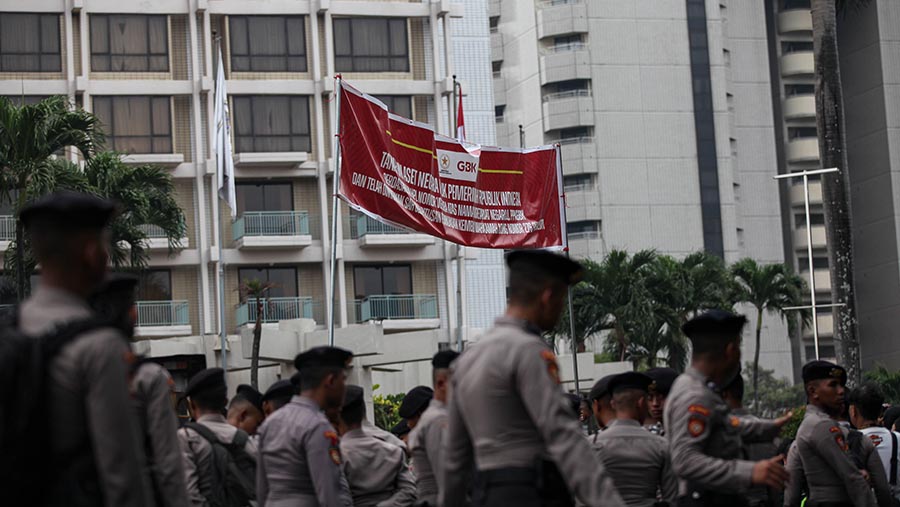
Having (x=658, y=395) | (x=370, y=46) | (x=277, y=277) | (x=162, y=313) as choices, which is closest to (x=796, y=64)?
(x=370, y=46)

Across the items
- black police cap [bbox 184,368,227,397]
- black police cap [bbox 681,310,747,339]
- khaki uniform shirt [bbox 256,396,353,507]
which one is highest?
black police cap [bbox 681,310,747,339]

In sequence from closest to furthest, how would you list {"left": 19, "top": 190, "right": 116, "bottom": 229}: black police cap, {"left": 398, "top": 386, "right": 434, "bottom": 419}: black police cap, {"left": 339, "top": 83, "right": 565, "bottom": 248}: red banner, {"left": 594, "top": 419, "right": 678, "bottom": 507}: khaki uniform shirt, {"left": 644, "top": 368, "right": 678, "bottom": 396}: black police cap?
{"left": 19, "top": 190, "right": 116, "bottom": 229}: black police cap, {"left": 594, "top": 419, "right": 678, "bottom": 507}: khaki uniform shirt, {"left": 644, "top": 368, "right": 678, "bottom": 396}: black police cap, {"left": 398, "top": 386, "right": 434, "bottom": 419}: black police cap, {"left": 339, "top": 83, "right": 565, "bottom": 248}: red banner

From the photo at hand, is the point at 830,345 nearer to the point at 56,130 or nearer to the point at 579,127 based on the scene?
the point at 579,127

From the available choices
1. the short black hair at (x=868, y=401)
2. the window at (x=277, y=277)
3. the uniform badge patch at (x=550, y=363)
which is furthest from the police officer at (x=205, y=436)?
the window at (x=277, y=277)

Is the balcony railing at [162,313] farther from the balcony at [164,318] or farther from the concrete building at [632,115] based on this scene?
the concrete building at [632,115]

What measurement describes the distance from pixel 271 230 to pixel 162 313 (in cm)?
439

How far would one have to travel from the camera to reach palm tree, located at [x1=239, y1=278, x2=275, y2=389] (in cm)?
4144

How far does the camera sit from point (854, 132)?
9569 cm

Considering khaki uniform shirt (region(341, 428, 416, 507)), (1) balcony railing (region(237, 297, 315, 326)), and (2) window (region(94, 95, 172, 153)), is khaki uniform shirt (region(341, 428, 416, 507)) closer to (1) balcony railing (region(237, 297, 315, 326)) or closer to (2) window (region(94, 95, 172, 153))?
(1) balcony railing (region(237, 297, 315, 326))

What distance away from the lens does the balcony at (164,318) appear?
4978 cm

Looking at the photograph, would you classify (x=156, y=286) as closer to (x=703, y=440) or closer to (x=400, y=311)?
(x=400, y=311)

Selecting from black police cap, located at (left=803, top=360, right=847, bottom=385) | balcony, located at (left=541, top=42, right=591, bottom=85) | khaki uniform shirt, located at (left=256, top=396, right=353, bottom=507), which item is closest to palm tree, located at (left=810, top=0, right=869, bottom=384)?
black police cap, located at (left=803, top=360, right=847, bottom=385)

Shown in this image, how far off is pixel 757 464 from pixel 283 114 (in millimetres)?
45782

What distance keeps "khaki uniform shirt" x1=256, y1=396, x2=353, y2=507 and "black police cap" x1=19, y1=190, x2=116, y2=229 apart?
11.7 feet
